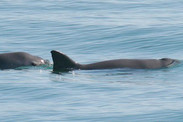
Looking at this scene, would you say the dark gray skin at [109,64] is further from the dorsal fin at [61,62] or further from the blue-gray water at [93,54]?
the blue-gray water at [93,54]

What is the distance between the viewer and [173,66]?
2141 cm

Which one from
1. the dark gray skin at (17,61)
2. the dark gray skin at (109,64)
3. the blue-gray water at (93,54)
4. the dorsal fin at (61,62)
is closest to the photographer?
the blue-gray water at (93,54)

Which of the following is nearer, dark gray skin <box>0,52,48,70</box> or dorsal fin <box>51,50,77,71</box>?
dorsal fin <box>51,50,77,71</box>

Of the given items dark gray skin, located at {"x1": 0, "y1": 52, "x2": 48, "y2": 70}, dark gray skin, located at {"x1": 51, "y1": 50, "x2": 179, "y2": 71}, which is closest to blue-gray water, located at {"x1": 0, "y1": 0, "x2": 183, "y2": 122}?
dark gray skin, located at {"x1": 51, "y1": 50, "x2": 179, "y2": 71}

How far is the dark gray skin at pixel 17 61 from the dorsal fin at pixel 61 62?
121 centimetres

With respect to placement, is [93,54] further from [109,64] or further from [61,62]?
[61,62]

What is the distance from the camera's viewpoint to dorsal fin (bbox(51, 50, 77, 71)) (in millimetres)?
20814

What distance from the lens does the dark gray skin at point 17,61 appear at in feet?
72.2

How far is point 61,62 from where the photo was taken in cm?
2100

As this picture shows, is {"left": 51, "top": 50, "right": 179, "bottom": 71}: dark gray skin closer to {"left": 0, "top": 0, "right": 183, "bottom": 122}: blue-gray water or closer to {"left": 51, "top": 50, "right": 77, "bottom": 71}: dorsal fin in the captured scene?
{"left": 51, "top": 50, "right": 77, "bottom": 71}: dorsal fin

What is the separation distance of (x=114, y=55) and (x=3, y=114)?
30.1 ft

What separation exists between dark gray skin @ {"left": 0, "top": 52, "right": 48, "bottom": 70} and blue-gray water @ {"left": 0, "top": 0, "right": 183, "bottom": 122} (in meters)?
0.53

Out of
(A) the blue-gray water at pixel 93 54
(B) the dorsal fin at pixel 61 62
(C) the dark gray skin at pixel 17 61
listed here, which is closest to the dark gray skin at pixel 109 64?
(B) the dorsal fin at pixel 61 62

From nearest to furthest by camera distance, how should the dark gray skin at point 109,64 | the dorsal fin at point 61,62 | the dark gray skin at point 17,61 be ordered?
the dorsal fin at point 61,62 → the dark gray skin at point 109,64 → the dark gray skin at point 17,61
